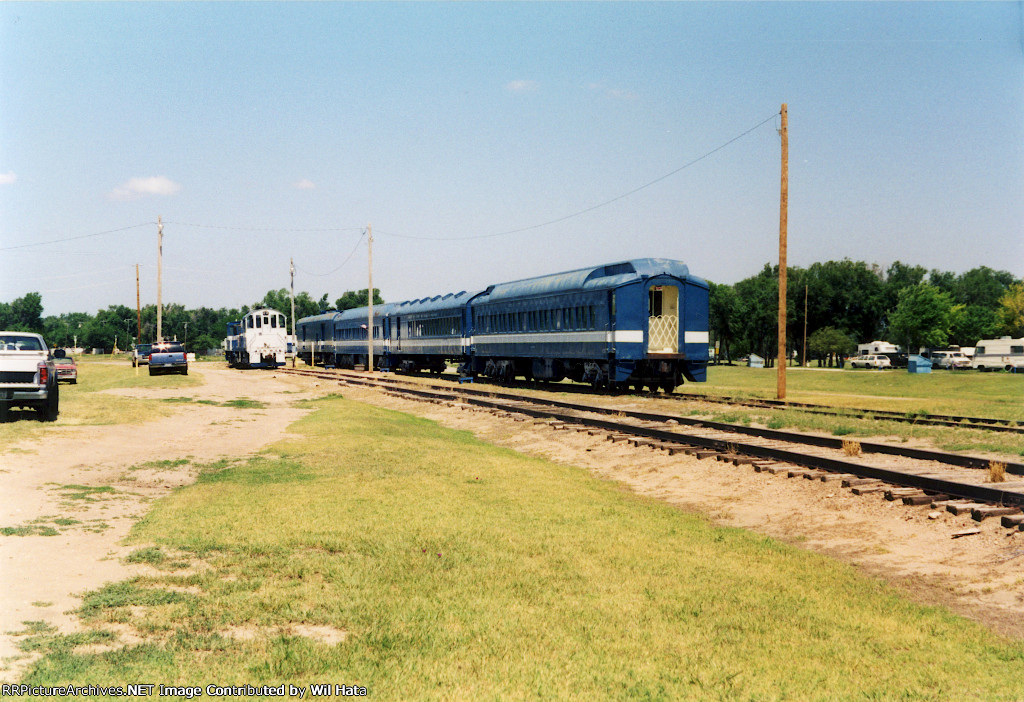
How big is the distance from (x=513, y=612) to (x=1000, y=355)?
72.3 m

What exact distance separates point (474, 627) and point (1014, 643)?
4036 mm

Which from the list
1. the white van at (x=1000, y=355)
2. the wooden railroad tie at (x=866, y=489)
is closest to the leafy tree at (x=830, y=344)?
the white van at (x=1000, y=355)

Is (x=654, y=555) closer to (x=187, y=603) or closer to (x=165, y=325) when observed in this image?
(x=187, y=603)

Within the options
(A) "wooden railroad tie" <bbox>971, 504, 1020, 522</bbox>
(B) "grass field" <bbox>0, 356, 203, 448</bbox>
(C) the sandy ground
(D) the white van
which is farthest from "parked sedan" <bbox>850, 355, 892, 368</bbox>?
(A) "wooden railroad tie" <bbox>971, 504, 1020, 522</bbox>

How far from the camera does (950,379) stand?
1929 inches

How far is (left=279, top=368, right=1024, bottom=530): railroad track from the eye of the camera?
9953 millimetres

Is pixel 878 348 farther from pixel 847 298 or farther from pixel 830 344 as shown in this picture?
pixel 847 298

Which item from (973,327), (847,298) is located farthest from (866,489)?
(973,327)

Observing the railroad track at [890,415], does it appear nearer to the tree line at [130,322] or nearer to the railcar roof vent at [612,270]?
the railcar roof vent at [612,270]

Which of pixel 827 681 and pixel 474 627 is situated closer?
pixel 827 681

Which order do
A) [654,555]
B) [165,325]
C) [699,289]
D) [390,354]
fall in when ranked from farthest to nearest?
[165,325], [390,354], [699,289], [654,555]

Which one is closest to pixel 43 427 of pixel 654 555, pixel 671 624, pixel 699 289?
pixel 654 555

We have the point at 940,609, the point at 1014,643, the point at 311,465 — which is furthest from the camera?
the point at 311,465

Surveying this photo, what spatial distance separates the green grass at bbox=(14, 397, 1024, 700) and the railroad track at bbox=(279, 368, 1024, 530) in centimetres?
270
